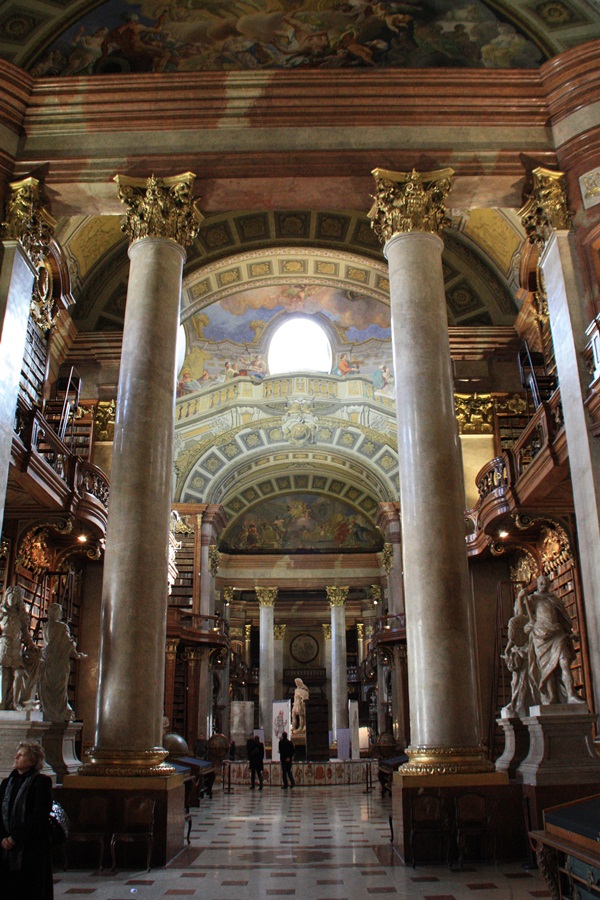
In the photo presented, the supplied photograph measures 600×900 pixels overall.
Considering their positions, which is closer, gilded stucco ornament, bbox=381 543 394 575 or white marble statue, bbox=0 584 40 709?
white marble statue, bbox=0 584 40 709

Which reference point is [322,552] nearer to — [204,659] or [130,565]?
[204,659]

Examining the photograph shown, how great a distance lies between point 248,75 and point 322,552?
855 inches

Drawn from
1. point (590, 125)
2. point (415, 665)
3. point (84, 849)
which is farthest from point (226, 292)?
point (84, 849)

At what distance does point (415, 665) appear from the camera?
7.71m

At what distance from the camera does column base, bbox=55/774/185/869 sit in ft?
22.7

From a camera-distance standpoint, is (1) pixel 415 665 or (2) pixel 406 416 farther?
(2) pixel 406 416

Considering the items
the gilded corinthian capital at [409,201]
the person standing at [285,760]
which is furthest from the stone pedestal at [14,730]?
the person standing at [285,760]

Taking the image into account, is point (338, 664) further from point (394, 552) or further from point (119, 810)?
point (119, 810)

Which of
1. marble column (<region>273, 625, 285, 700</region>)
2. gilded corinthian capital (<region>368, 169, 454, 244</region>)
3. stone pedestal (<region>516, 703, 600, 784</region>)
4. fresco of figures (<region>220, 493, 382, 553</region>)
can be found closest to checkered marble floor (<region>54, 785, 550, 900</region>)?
stone pedestal (<region>516, 703, 600, 784</region>)

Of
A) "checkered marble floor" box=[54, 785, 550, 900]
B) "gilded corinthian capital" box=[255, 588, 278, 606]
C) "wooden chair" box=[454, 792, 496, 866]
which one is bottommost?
"checkered marble floor" box=[54, 785, 550, 900]

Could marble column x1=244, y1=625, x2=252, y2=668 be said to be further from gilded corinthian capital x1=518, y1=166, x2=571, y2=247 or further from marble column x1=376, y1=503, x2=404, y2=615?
gilded corinthian capital x1=518, y1=166, x2=571, y2=247

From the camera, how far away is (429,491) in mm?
8188

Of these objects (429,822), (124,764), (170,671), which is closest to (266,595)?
(170,671)

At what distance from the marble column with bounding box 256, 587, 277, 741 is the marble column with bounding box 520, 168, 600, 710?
66.3 feet
